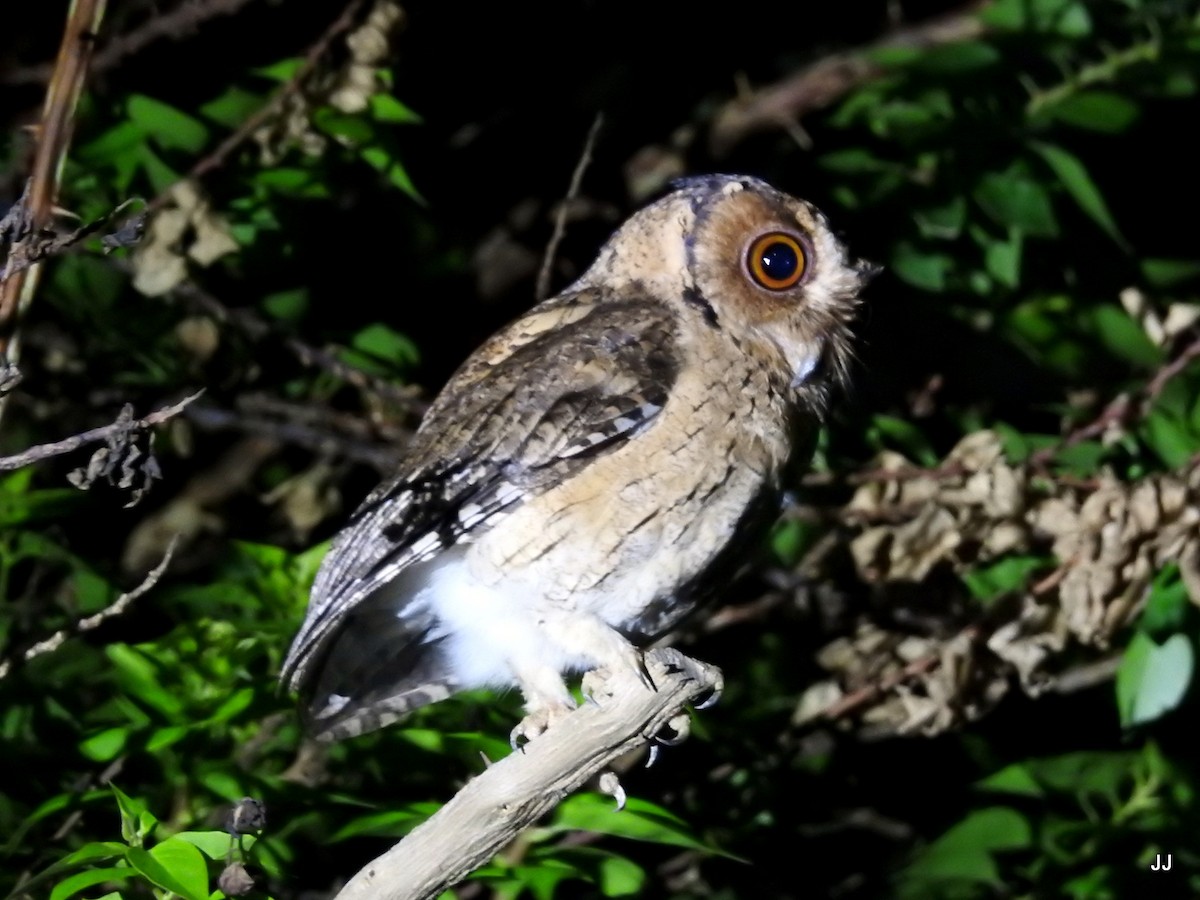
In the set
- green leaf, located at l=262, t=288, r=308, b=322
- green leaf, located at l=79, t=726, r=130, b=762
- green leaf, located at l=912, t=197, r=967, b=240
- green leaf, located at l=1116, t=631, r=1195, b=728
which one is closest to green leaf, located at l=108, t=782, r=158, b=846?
green leaf, located at l=79, t=726, r=130, b=762

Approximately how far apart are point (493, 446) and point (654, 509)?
224mm

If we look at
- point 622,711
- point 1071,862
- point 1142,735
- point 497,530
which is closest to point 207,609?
point 497,530

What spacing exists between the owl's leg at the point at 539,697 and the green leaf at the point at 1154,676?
89 centimetres

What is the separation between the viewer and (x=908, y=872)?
95.0 inches

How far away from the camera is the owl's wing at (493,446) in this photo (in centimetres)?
183

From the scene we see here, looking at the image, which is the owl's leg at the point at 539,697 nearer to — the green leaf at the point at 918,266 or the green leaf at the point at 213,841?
the green leaf at the point at 213,841

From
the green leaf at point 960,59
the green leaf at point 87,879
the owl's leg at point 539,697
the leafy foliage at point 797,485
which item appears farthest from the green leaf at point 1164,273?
the green leaf at point 87,879

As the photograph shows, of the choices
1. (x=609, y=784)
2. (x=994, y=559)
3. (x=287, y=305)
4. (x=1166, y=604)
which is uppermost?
(x=287, y=305)

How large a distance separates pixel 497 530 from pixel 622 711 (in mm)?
292

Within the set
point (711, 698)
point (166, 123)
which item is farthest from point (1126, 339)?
point (166, 123)

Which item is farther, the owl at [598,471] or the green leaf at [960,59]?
the green leaf at [960,59]

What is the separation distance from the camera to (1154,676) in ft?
7.51

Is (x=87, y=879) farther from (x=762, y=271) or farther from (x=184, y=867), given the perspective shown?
(x=762, y=271)

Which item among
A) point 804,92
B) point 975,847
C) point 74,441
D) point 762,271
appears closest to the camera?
point 74,441
